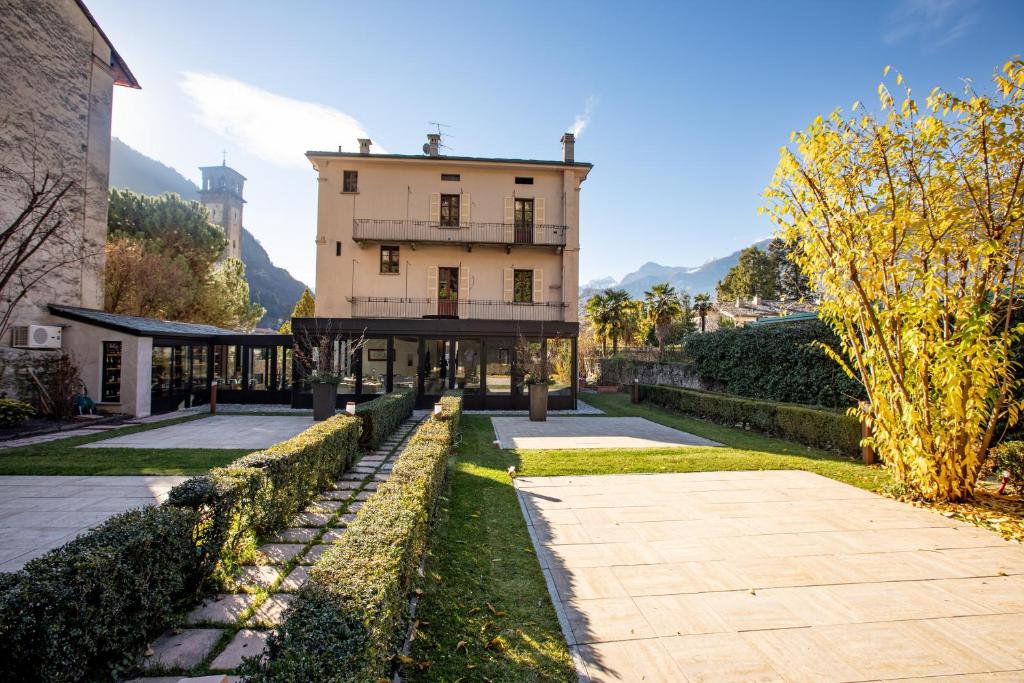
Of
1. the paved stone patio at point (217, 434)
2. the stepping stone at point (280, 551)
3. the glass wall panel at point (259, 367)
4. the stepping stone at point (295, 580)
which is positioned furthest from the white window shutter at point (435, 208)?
the stepping stone at point (295, 580)

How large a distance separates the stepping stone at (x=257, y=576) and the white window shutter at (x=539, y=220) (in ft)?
49.4

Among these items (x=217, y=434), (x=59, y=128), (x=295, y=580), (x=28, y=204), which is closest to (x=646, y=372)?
(x=217, y=434)

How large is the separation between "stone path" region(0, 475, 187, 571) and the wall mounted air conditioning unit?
23.6 feet

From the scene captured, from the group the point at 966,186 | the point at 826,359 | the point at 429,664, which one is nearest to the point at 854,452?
the point at 826,359

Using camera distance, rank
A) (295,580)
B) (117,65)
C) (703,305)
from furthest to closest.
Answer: (703,305) → (117,65) → (295,580)

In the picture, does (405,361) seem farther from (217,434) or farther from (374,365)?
(217,434)

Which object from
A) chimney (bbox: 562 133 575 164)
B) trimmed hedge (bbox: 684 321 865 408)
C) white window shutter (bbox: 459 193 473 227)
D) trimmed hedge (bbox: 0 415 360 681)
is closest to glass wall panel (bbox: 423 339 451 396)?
white window shutter (bbox: 459 193 473 227)

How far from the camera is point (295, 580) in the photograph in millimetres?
3771

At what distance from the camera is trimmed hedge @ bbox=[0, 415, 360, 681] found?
2.26m

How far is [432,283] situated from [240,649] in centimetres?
1522

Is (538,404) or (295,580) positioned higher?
(538,404)

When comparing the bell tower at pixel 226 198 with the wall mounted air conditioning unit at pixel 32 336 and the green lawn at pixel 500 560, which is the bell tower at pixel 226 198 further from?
the green lawn at pixel 500 560

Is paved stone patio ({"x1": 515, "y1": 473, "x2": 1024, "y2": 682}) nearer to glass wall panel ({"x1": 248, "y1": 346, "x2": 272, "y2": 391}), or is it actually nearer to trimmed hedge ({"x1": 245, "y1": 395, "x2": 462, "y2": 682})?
trimmed hedge ({"x1": 245, "y1": 395, "x2": 462, "y2": 682})

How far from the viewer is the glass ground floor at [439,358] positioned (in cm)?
1523
